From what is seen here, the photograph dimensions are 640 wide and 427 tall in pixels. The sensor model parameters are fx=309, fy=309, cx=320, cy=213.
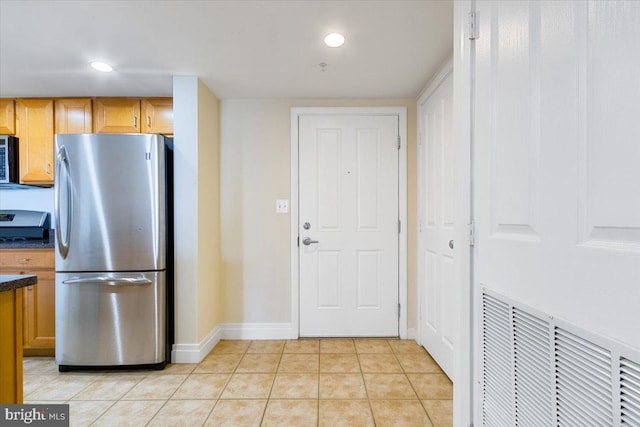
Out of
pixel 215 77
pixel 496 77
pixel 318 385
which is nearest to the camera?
pixel 496 77

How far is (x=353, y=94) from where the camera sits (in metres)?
2.79

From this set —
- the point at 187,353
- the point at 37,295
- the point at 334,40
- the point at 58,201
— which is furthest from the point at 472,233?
the point at 37,295

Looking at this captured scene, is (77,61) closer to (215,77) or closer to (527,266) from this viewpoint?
(215,77)

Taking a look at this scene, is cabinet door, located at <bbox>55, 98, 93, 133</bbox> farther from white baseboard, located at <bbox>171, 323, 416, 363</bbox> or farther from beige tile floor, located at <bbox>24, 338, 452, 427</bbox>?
white baseboard, located at <bbox>171, 323, 416, 363</bbox>

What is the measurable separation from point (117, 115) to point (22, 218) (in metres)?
1.38

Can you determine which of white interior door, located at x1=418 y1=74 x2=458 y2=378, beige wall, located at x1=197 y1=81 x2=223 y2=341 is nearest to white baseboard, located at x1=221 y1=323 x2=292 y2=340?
beige wall, located at x1=197 y1=81 x2=223 y2=341

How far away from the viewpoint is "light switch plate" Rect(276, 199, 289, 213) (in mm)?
2919

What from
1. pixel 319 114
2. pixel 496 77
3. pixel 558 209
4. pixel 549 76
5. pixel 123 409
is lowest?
pixel 123 409

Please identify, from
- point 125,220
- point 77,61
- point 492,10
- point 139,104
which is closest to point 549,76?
point 492,10

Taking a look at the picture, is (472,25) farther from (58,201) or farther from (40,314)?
(40,314)

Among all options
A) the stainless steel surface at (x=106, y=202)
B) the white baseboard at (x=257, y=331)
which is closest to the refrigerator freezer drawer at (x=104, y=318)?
the stainless steel surface at (x=106, y=202)

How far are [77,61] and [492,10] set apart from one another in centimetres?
260

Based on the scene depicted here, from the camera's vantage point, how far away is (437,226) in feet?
7.79

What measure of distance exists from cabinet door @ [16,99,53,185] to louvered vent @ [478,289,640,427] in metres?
3.56
